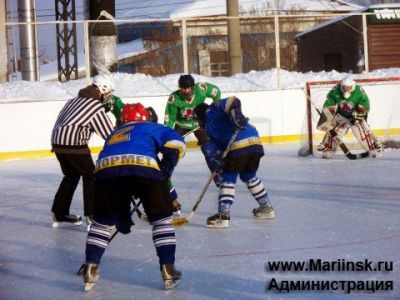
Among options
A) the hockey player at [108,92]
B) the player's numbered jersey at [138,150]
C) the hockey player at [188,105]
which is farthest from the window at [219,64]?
the player's numbered jersey at [138,150]

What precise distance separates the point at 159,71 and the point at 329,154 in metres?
3.79

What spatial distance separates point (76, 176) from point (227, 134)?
1.19 m

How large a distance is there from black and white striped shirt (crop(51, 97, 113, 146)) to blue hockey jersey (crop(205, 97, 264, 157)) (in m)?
0.76

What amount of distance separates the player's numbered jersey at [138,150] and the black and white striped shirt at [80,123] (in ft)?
4.42

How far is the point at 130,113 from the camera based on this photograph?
4992 millimetres

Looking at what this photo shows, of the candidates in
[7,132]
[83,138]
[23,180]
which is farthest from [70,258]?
[7,132]

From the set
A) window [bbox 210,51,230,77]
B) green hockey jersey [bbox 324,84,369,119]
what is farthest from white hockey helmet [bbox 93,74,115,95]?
window [bbox 210,51,230,77]

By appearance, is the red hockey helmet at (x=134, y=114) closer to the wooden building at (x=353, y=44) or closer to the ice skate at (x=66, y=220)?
the ice skate at (x=66, y=220)

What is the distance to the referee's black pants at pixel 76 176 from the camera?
6.71 metres

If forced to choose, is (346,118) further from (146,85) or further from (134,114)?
(134,114)

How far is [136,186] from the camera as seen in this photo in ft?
16.0

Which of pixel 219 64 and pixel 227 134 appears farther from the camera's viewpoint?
pixel 219 64

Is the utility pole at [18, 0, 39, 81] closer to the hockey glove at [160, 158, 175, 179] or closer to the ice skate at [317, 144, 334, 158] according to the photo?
the ice skate at [317, 144, 334, 158]

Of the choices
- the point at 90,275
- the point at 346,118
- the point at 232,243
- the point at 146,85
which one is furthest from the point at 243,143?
the point at 146,85
